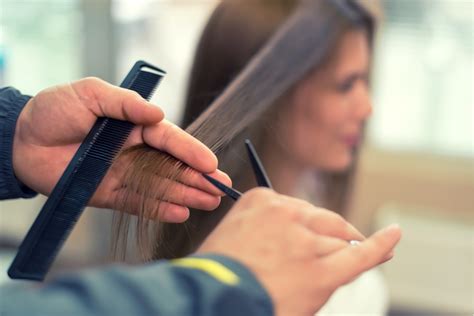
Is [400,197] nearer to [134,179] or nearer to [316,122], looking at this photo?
[316,122]

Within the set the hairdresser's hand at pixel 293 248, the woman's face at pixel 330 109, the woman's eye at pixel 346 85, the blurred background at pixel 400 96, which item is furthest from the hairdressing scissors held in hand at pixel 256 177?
the blurred background at pixel 400 96

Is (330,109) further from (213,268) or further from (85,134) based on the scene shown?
(213,268)

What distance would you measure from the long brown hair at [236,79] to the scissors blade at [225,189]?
0.12 feet

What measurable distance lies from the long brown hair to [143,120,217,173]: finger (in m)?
0.01

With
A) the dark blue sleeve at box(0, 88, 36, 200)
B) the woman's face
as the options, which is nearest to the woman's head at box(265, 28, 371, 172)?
the woman's face

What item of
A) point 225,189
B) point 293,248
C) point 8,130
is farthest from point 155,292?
point 8,130

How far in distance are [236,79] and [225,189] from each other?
1.14 feet

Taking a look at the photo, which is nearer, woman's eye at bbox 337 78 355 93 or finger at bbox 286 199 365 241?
finger at bbox 286 199 365 241

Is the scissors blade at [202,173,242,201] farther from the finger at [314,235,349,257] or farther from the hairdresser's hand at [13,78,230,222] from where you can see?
the finger at [314,235,349,257]

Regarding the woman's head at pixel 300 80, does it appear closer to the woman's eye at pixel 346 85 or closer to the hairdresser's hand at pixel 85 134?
the woman's eye at pixel 346 85

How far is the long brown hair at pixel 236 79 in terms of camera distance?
67cm

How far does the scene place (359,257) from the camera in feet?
1.52

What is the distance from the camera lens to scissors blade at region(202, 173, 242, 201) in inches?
23.2

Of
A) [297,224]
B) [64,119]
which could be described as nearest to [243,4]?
[64,119]
